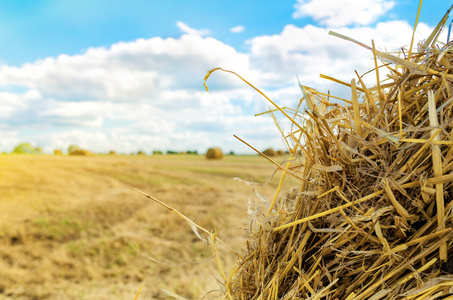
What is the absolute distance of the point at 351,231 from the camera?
1.18 m

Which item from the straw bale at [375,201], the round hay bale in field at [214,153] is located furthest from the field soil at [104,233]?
the round hay bale in field at [214,153]

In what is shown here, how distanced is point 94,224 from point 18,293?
8.97 ft

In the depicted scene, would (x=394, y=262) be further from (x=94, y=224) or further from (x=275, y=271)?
(x=94, y=224)

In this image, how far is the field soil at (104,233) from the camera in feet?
20.0

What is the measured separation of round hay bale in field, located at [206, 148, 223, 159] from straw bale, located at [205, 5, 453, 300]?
18.6 m

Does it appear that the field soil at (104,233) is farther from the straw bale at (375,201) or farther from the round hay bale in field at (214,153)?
the round hay bale in field at (214,153)

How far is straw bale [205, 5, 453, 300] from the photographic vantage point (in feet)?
3.64

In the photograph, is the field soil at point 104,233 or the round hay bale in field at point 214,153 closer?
the field soil at point 104,233

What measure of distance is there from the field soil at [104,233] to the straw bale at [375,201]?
254cm

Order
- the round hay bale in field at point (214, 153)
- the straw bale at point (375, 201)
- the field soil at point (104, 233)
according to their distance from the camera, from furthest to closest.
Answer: the round hay bale in field at point (214, 153) → the field soil at point (104, 233) → the straw bale at point (375, 201)

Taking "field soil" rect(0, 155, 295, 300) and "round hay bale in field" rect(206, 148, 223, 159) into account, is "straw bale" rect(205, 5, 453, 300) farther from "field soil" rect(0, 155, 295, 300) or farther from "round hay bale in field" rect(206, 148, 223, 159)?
"round hay bale in field" rect(206, 148, 223, 159)

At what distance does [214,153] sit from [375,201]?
1889 cm

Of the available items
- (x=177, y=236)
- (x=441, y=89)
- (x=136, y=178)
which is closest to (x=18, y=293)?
(x=177, y=236)

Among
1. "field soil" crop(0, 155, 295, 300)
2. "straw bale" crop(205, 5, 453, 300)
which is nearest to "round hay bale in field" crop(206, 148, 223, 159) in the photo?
"field soil" crop(0, 155, 295, 300)
